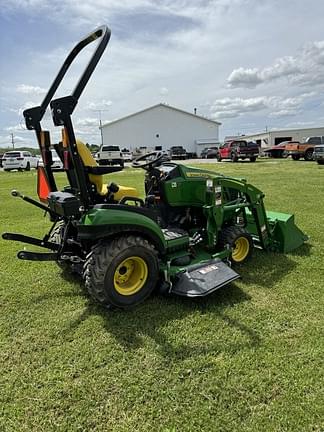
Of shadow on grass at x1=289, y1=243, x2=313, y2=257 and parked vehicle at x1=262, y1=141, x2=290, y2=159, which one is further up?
parked vehicle at x1=262, y1=141, x2=290, y2=159

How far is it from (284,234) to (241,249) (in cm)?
77

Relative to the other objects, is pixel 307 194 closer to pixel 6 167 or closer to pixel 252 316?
pixel 252 316

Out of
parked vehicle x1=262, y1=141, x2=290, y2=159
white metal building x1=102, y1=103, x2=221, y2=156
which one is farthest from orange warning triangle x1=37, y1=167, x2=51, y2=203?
white metal building x1=102, y1=103, x2=221, y2=156

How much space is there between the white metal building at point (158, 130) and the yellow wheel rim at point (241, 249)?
143ft

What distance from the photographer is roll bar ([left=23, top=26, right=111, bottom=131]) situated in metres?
3.14

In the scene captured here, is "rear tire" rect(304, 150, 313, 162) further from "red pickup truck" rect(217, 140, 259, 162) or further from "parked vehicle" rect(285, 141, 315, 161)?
"red pickup truck" rect(217, 140, 259, 162)

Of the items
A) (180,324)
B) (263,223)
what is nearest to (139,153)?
(263,223)

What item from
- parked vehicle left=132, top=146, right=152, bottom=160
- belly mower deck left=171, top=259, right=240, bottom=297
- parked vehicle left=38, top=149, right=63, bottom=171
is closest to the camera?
belly mower deck left=171, top=259, right=240, bottom=297

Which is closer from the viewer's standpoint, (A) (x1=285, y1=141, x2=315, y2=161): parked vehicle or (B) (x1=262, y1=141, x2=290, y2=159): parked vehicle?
(A) (x1=285, y1=141, x2=315, y2=161): parked vehicle

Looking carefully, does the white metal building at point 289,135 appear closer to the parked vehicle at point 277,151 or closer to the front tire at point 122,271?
the parked vehicle at point 277,151

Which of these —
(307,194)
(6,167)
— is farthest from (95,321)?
(6,167)

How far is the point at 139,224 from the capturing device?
3396mm

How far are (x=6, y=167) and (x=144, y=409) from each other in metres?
24.6

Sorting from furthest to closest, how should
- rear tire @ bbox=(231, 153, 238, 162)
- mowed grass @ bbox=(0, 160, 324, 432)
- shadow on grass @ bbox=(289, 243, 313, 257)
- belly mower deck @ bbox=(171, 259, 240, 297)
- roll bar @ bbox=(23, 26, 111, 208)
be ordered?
1. rear tire @ bbox=(231, 153, 238, 162)
2. shadow on grass @ bbox=(289, 243, 313, 257)
3. belly mower deck @ bbox=(171, 259, 240, 297)
4. roll bar @ bbox=(23, 26, 111, 208)
5. mowed grass @ bbox=(0, 160, 324, 432)
